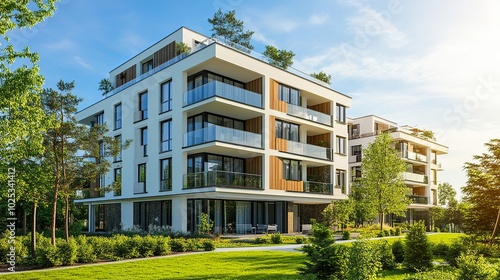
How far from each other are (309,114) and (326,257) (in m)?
25.3

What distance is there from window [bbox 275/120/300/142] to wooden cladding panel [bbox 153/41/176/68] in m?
9.87

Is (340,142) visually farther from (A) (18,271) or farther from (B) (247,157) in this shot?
(A) (18,271)

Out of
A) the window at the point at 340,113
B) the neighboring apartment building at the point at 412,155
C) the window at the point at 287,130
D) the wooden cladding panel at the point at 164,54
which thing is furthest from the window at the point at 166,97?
the neighboring apartment building at the point at 412,155

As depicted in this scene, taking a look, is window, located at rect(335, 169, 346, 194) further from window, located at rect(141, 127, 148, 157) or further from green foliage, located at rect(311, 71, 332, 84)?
window, located at rect(141, 127, 148, 157)

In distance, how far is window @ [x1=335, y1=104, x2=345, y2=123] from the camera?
3878 cm

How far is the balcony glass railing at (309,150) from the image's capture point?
3216cm

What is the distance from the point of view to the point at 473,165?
22.7 metres

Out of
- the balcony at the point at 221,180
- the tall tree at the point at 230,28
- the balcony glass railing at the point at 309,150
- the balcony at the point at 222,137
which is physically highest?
the tall tree at the point at 230,28

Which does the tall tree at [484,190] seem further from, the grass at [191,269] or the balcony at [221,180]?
the balcony at [221,180]

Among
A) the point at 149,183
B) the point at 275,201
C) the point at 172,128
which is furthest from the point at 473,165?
the point at 149,183

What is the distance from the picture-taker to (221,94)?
2741cm

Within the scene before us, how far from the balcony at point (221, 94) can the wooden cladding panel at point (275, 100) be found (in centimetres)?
128

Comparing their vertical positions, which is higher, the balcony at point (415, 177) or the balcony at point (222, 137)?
the balcony at point (222, 137)

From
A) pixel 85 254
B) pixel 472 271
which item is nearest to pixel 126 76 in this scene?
pixel 85 254
